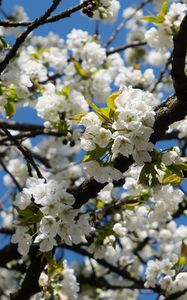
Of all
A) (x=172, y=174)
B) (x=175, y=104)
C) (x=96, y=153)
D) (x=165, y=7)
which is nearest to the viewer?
(x=96, y=153)

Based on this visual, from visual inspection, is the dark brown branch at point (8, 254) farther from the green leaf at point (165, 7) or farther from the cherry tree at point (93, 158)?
the green leaf at point (165, 7)

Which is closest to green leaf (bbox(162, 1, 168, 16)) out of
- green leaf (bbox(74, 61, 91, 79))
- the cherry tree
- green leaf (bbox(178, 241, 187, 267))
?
the cherry tree

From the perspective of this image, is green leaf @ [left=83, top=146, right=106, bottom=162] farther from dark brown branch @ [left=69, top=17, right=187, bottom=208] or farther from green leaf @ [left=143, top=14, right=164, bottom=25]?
green leaf @ [left=143, top=14, right=164, bottom=25]

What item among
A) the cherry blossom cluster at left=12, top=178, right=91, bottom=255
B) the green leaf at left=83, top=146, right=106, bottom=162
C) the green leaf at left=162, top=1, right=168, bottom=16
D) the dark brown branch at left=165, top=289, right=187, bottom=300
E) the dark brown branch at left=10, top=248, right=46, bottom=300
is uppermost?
the green leaf at left=162, top=1, right=168, bottom=16

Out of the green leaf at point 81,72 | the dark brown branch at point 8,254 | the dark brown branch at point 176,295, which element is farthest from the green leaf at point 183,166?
the green leaf at point 81,72

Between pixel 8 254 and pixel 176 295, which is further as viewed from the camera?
pixel 8 254

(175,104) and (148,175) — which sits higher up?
(175,104)

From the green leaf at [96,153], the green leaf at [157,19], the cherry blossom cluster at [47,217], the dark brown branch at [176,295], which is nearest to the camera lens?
the green leaf at [96,153]

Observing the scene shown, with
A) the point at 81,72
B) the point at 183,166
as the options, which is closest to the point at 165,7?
the point at 81,72

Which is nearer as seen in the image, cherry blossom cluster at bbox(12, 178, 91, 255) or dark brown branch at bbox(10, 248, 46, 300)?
cherry blossom cluster at bbox(12, 178, 91, 255)

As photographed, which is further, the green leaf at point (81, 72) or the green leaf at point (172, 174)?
the green leaf at point (81, 72)

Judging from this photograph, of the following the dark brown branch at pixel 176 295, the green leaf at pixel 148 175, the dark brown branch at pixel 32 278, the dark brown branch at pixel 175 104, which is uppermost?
the dark brown branch at pixel 175 104

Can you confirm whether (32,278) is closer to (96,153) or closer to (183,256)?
(183,256)

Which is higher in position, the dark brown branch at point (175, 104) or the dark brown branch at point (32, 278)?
the dark brown branch at point (175, 104)
